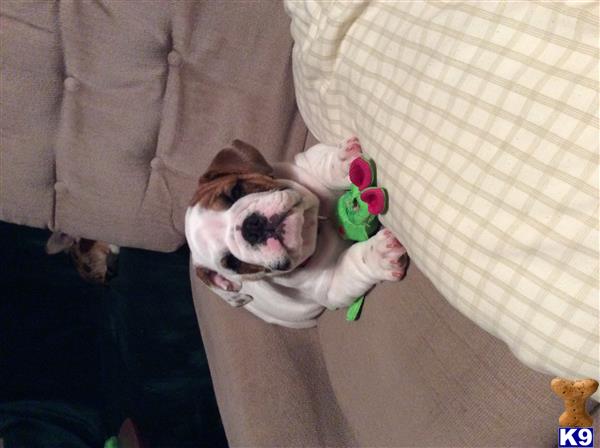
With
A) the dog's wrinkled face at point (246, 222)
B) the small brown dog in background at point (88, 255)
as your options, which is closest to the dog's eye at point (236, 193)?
the dog's wrinkled face at point (246, 222)

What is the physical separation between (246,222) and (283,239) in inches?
3.5

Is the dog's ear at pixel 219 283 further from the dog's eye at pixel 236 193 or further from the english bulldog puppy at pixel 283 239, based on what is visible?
the dog's eye at pixel 236 193

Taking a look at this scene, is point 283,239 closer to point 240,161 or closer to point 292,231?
point 292,231

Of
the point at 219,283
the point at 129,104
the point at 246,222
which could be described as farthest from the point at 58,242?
the point at 246,222

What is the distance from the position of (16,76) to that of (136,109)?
283 mm

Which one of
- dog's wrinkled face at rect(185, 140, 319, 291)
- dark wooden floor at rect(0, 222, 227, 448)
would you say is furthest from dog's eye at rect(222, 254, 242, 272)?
dark wooden floor at rect(0, 222, 227, 448)

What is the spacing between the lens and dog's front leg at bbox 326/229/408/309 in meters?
1.00

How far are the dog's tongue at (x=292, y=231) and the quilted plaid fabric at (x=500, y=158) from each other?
243 millimetres

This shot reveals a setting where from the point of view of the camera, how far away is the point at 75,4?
127 cm

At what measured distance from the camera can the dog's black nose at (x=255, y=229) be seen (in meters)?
1.08

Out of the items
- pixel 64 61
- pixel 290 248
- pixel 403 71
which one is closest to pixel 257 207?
pixel 290 248

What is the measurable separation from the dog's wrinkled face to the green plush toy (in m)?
0.07

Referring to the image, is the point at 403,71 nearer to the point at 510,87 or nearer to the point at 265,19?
the point at 510,87

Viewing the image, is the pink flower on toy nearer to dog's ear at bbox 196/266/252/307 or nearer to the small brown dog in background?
dog's ear at bbox 196/266/252/307
